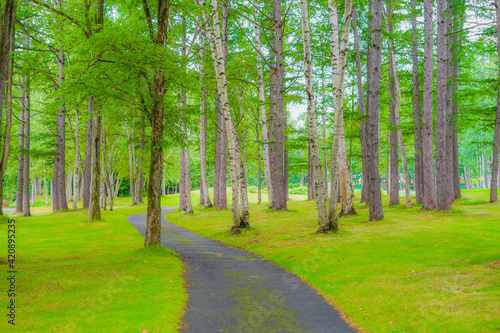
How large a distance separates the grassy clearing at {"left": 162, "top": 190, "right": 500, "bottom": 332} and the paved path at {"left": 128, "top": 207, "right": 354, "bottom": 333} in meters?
0.49

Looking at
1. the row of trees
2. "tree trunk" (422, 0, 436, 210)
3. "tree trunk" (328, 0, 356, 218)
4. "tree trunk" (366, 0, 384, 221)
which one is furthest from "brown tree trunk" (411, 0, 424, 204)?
"tree trunk" (328, 0, 356, 218)

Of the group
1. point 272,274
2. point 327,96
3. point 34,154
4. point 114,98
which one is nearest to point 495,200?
point 327,96

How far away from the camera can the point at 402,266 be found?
893cm

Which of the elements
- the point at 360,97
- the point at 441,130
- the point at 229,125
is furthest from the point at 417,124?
the point at 229,125

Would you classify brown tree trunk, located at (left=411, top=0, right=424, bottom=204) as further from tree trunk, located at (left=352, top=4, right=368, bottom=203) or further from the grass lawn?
the grass lawn

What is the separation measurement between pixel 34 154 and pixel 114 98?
21.7 m

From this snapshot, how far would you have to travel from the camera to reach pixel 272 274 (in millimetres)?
9852

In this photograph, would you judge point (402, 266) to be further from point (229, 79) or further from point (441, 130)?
point (229, 79)

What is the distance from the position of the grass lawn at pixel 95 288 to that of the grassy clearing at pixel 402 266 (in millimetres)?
3478

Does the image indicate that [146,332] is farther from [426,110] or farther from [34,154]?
[34,154]

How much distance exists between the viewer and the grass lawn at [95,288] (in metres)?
6.03

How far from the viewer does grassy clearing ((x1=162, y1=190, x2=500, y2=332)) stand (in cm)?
591

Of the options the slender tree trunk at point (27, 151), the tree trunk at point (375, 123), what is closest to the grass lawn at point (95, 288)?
the tree trunk at point (375, 123)

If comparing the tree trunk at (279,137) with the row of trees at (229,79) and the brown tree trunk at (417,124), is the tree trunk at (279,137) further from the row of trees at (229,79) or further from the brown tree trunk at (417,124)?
the brown tree trunk at (417,124)
